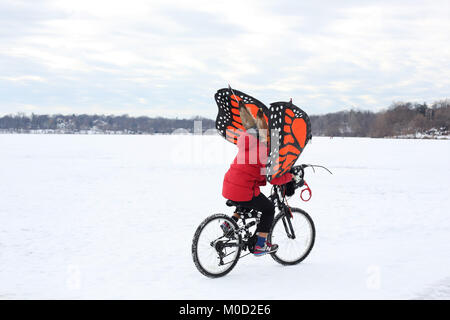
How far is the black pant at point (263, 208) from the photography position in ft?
16.1

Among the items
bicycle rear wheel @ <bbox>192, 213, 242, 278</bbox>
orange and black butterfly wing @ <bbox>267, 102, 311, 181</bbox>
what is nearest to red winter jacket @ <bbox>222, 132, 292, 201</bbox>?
orange and black butterfly wing @ <bbox>267, 102, 311, 181</bbox>

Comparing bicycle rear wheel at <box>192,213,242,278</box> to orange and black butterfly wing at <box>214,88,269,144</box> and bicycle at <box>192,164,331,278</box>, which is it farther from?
orange and black butterfly wing at <box>214,88,269,144</box>

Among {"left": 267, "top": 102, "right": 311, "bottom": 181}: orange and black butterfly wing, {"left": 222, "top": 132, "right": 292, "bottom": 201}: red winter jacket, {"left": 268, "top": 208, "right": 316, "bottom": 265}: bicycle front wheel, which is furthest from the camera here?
{"left": 268, "top": 208, "right": 316, "bottom": 265}: bicycle front wheel

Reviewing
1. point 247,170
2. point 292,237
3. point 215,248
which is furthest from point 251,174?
point 292,237

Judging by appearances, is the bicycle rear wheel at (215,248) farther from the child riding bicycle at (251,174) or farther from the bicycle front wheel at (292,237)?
the bicycle front wheel at (292,237)

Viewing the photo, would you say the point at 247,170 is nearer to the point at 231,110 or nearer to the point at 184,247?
the point at 231,110

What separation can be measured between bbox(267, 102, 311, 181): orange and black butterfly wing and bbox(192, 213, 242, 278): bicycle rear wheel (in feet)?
2.57

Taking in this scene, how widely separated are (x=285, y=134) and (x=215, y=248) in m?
1.47

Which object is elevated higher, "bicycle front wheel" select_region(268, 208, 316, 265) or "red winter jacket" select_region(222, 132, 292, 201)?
"red winter jacket" select_region(222, 132, 292, 201)

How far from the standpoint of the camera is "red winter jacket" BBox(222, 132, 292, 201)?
4.71 metres

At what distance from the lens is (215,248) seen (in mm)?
4977

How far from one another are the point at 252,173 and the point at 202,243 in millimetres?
930
